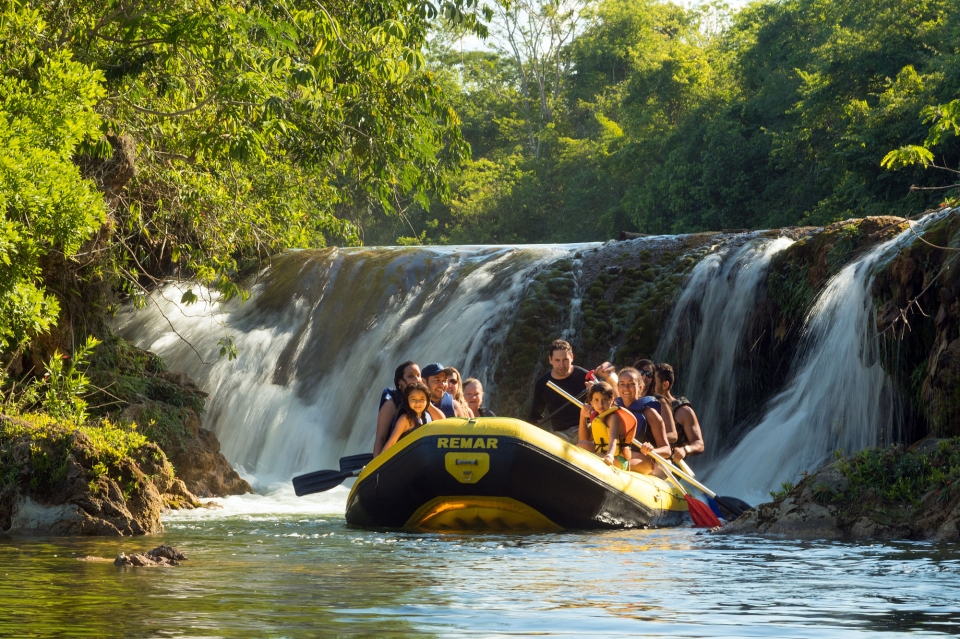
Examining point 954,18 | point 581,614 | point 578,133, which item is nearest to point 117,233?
point 581,614

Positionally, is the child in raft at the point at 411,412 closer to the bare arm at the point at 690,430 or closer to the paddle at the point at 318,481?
the paddle at the point at 318,481

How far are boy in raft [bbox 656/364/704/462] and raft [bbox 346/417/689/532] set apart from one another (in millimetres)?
1429

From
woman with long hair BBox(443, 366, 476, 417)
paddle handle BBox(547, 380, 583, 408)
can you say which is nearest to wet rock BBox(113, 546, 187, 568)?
woman with long hair BBox(443, 366, 476, 417)

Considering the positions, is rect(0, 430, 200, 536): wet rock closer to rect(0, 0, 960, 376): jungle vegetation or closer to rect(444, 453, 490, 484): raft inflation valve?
rect(0, 0, 960, 376): jungle vegetation

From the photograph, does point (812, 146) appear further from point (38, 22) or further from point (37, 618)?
point (37, 618)

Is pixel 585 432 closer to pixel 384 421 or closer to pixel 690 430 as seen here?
pixel 690 430

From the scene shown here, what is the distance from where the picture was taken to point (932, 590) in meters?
5.57

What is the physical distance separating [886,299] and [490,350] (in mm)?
6034

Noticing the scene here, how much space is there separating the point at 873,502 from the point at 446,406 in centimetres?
353

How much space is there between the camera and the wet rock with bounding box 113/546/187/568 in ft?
20.9

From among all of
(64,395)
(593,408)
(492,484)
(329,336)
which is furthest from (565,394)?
(329,336)

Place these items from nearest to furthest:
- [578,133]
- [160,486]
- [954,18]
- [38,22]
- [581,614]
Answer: [581,614], [38,22], [160,486], [954,18], [578,133]

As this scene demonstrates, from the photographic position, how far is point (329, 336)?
18.0 meters

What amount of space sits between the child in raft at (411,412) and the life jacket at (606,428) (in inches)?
52.8
